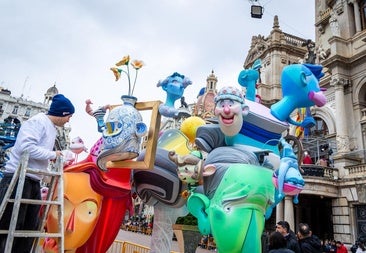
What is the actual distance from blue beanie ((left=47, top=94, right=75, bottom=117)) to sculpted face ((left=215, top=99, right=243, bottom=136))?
190cm

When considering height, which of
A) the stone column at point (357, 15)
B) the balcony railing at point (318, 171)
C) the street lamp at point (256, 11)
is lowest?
the balcony railing at point (318, 171)

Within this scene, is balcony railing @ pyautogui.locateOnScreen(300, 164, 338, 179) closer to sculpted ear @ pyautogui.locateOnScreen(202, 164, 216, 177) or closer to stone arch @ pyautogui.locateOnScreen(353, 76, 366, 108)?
stone arch @ pyautogui.locateOnScreen(353, 76, 366, 108)

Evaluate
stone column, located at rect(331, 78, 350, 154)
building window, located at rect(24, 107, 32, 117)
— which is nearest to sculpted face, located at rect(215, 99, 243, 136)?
stone column, located at rect(331, 78, 350, 154)

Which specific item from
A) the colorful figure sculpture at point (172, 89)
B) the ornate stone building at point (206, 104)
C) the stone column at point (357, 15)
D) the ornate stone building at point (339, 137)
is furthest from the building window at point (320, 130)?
the colorful figure sculpture at point (172, 89)

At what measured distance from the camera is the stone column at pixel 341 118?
50.1 ft

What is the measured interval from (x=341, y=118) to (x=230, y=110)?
13702 millimetres

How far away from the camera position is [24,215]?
3324 mm

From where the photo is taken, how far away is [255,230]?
3.67 meters

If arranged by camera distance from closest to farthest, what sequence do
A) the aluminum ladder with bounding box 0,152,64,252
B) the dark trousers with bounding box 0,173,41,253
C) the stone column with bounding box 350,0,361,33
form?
the aluminum ladder with bounding box 0,152,64,252
the dark trousers with bounding box 0,173,41,253
the stone column with bounding box 350,0,361,33

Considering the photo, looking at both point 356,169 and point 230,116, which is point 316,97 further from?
point 356,169

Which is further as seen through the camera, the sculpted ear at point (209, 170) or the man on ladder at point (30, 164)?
the sculpted ear at point (209, 170)

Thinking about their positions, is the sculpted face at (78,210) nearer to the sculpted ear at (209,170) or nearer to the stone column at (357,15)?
the sculpted ear at (209,170)

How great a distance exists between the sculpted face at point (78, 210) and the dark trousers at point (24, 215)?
2.76ft

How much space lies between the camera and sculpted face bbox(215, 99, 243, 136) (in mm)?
4195
